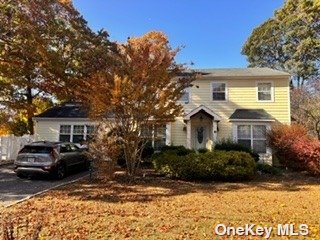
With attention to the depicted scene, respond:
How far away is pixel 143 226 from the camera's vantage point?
793 centimetres

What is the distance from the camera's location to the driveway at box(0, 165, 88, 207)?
38.3 ft

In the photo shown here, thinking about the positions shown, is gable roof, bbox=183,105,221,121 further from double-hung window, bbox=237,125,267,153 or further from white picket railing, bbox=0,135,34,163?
white picket railing, bbox=0,135,34,163

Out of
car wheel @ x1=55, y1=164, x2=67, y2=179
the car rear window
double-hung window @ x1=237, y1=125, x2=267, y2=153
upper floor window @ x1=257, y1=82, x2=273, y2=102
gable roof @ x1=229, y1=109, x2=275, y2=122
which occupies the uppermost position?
upper floor window @ x1=257, y1=82, x2=273, y2=102

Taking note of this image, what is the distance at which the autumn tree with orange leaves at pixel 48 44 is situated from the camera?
15352 mm

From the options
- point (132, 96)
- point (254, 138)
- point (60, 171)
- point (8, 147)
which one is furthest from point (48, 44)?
point (254, 138)

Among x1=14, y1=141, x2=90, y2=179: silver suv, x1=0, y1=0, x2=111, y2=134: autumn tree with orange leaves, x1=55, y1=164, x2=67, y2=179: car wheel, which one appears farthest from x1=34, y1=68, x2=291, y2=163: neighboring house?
x1=14, y1=141, x2=90, y2=179: silver suv

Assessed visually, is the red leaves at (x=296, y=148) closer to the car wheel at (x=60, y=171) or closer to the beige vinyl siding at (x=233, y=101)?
the beige vinyl siding at (x=233, y=101)

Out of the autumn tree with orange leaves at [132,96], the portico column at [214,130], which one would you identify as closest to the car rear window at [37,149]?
the autumn tree with orange leaves at [132,96]

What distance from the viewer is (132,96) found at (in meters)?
14.1

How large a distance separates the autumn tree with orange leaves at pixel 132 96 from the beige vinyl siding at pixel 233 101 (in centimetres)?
872

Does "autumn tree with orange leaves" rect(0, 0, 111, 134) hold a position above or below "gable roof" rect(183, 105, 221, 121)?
above

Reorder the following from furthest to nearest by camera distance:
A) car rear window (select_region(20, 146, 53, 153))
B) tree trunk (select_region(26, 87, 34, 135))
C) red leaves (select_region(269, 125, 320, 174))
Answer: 1. tree trunk (select_region(26, 87, 34, 135))
2. red leaves (select_region(269, 125, 320, 174))
3. car rear window (select_region(20, 146, 53, 153))

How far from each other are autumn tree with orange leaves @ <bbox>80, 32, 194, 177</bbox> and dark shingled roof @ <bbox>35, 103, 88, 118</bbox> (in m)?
8.87

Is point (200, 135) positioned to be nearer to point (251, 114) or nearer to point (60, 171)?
point (251, 114)
